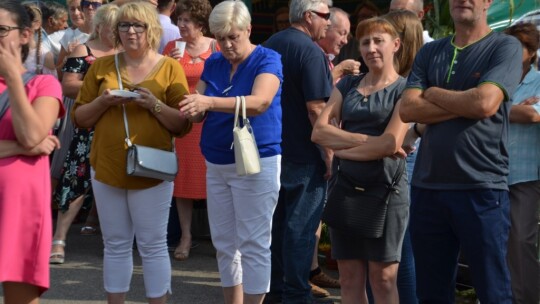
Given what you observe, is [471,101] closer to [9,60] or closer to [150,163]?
[150,163]

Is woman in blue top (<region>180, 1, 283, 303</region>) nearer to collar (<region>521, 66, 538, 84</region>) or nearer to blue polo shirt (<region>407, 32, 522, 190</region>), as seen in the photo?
blue polo shirt (<region>407, 32, 522, 190</region>)

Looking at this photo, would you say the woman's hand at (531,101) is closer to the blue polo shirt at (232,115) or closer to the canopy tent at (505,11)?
the blue polo shirt at (232,115)

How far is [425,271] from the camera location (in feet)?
17.0

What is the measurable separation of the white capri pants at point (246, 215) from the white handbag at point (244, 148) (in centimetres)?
23

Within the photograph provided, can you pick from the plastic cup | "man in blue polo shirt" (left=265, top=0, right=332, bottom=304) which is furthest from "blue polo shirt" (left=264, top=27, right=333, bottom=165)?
the plastic cup

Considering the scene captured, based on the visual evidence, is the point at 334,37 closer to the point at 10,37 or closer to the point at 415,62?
the point at 415,62

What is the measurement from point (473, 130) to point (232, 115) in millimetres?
1598

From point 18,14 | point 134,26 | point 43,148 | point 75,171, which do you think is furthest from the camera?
point 75,171

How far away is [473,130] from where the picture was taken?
4957 millimetres

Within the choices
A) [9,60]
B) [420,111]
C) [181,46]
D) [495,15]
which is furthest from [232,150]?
[495,15]

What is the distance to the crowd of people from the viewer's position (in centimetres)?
471

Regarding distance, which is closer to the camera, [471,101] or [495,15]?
[471,101]

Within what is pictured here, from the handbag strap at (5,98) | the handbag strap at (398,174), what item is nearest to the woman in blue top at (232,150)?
the handbag strap at (398,174)

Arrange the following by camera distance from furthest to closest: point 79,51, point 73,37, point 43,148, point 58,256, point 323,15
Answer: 1. point 73,37
2. point 58,256
3. point 79,51
4. point 323,15
5. point 43,148
